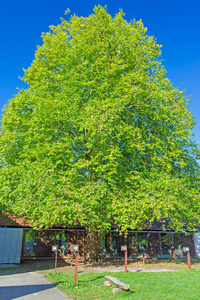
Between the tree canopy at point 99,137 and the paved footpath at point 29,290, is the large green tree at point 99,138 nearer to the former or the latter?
the tree canopy at point 99,137

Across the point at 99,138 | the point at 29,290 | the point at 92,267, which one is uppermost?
the point at 99,138

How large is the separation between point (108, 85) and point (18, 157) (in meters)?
7.88

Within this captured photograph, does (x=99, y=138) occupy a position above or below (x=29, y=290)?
above

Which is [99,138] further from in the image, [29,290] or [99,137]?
[29,290]

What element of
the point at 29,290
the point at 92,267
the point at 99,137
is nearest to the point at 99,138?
the point at 99,137

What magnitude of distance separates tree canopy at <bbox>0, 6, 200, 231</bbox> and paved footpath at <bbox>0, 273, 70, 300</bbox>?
121 inches

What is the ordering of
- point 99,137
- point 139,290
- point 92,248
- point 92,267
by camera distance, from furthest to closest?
point 92,248 < point 92,267 < point 99,137 < point 139,290

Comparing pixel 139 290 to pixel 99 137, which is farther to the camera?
pixel 99 137

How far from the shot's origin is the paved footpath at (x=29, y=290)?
7848mm

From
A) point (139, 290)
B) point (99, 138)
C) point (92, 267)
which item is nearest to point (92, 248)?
point (92, 267)

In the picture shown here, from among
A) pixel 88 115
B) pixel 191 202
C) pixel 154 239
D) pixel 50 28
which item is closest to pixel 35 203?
pixel 88 115

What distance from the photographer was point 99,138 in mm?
14531

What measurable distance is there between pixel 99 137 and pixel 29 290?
28.4 feet

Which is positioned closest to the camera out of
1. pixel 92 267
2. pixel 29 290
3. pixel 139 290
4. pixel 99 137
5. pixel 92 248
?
pixel 139 290
